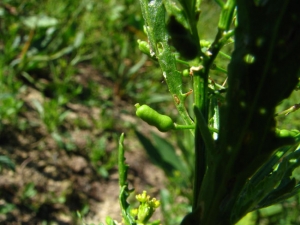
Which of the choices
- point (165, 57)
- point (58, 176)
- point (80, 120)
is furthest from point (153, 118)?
point (80, 120)

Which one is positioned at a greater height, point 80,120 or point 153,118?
point 153,118

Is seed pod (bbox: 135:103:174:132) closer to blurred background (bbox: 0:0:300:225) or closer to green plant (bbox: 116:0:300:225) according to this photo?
green plant (bbox: 116:0:300:225)

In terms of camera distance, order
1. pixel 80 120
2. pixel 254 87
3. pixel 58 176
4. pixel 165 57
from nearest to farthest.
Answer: pixel 254 87, pixel 165 57, pixel 58 176, pixel 80 120

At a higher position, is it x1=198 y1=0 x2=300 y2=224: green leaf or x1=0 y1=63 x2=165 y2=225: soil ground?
x1=198 y1=0 x2=300 y2=224: green leaf

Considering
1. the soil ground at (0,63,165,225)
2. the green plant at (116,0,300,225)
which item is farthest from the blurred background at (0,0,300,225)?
the green plant at (116,0,300,225)

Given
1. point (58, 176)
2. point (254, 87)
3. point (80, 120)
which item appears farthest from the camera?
point (80, 120)

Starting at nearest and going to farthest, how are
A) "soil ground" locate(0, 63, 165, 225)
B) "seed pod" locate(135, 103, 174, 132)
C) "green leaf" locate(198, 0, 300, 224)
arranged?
"green leaf" locate(198, 0, 300, 224) < "seed pod" locate(135, 103, 174, 132) < "soil ground" locate(0, 63, 165, 225)

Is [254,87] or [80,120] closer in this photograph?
[254,87]

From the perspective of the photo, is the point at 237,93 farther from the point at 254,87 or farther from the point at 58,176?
the point at 58,176
